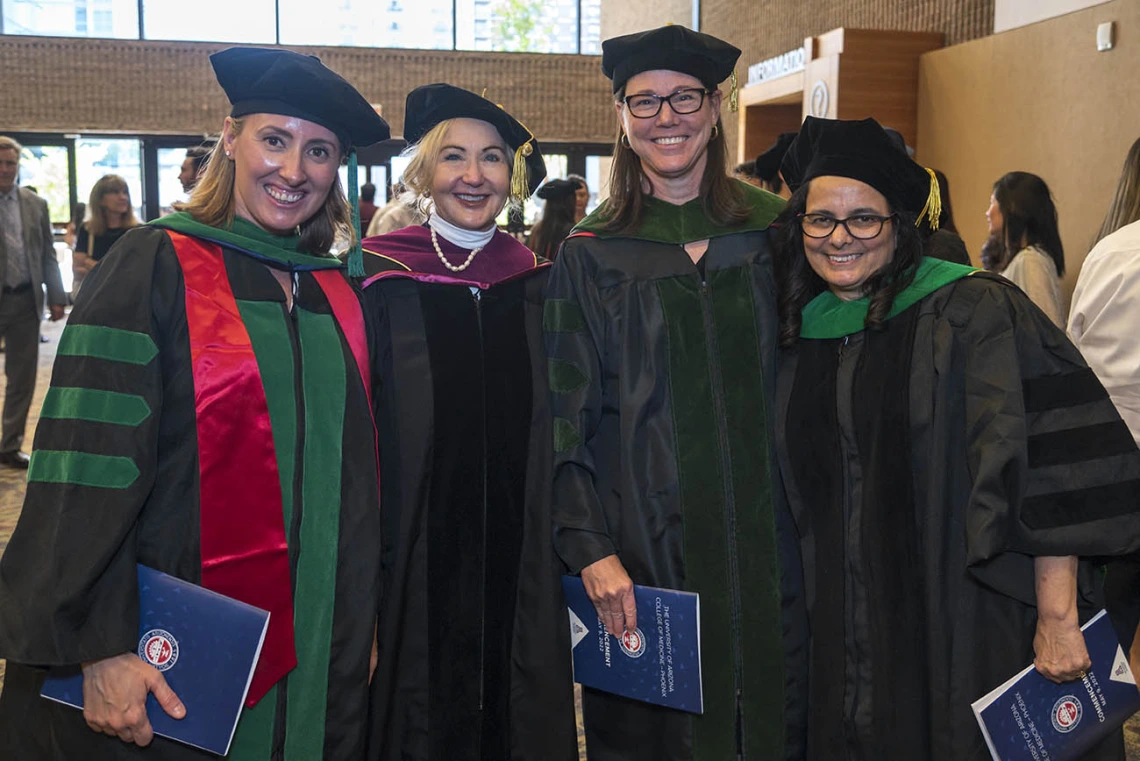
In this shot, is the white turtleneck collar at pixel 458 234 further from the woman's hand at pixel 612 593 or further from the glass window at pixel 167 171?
the glass window at pixel 167 171

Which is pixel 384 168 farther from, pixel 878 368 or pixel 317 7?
pixel 878 368

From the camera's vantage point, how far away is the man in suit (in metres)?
5.71

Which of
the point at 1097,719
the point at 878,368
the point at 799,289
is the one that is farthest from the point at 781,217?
the point at 1097,719

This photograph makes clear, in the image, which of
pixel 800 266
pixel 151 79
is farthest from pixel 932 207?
pixel 151 79

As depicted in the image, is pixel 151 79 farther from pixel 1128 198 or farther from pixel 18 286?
pixel 1128 198

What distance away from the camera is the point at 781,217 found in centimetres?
211

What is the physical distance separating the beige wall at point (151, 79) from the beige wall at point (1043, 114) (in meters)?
7.35

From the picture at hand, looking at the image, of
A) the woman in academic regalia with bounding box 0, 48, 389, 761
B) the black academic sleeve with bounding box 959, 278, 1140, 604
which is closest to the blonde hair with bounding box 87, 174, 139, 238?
the woman in academic regalia with bounding box 0, 48, 389, 761

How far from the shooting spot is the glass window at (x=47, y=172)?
1345cm

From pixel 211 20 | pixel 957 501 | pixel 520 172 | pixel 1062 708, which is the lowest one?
pixel 1062 708

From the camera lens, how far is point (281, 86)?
6.00ft

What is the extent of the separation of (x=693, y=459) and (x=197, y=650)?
99 centimetres

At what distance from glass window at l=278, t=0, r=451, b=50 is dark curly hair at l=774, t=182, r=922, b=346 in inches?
470

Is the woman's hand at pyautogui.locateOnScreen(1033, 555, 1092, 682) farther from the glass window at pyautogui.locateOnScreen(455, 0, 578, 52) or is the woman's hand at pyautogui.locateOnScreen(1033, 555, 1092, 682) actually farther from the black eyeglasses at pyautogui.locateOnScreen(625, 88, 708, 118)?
the glass window at pyautogui.locateOnScreen(455, 0, 578, 52)
